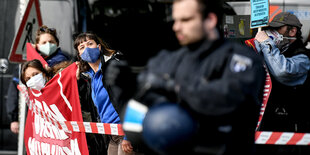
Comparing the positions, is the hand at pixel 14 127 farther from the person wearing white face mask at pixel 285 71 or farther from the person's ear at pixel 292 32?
the person's ear at pixel 292 32

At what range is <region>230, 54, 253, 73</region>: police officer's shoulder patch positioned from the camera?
2.10 m

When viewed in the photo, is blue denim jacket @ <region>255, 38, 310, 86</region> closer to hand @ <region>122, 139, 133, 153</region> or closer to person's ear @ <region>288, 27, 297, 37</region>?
person's ear @ <region>288, 27, 297, 37</region>

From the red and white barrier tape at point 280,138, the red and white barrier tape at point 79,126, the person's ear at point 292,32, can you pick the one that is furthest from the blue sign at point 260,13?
the red and white barrier tape at point 79,126

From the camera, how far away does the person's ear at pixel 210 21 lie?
85.8 inches

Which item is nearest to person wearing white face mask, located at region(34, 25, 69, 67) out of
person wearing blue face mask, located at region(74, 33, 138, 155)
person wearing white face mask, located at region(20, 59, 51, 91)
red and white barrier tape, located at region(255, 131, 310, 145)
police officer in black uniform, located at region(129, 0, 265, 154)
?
person wearing white face mask, located at region(20, 59, 51, 91)

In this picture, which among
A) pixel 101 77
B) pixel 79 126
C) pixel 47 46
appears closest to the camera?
pixel 101 77

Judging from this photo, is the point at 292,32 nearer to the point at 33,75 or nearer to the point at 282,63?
the point at 282,63

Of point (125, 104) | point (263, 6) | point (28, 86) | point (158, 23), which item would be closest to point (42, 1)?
point (158, 23)

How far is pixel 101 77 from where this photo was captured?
422 centimetres

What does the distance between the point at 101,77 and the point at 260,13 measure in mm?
1583

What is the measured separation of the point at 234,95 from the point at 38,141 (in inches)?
146

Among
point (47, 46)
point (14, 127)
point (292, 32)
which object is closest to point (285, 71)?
point (292, 32)

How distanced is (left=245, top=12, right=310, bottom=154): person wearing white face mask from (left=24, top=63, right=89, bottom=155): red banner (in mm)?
1881

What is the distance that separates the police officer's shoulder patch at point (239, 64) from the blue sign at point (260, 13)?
2062 mm
